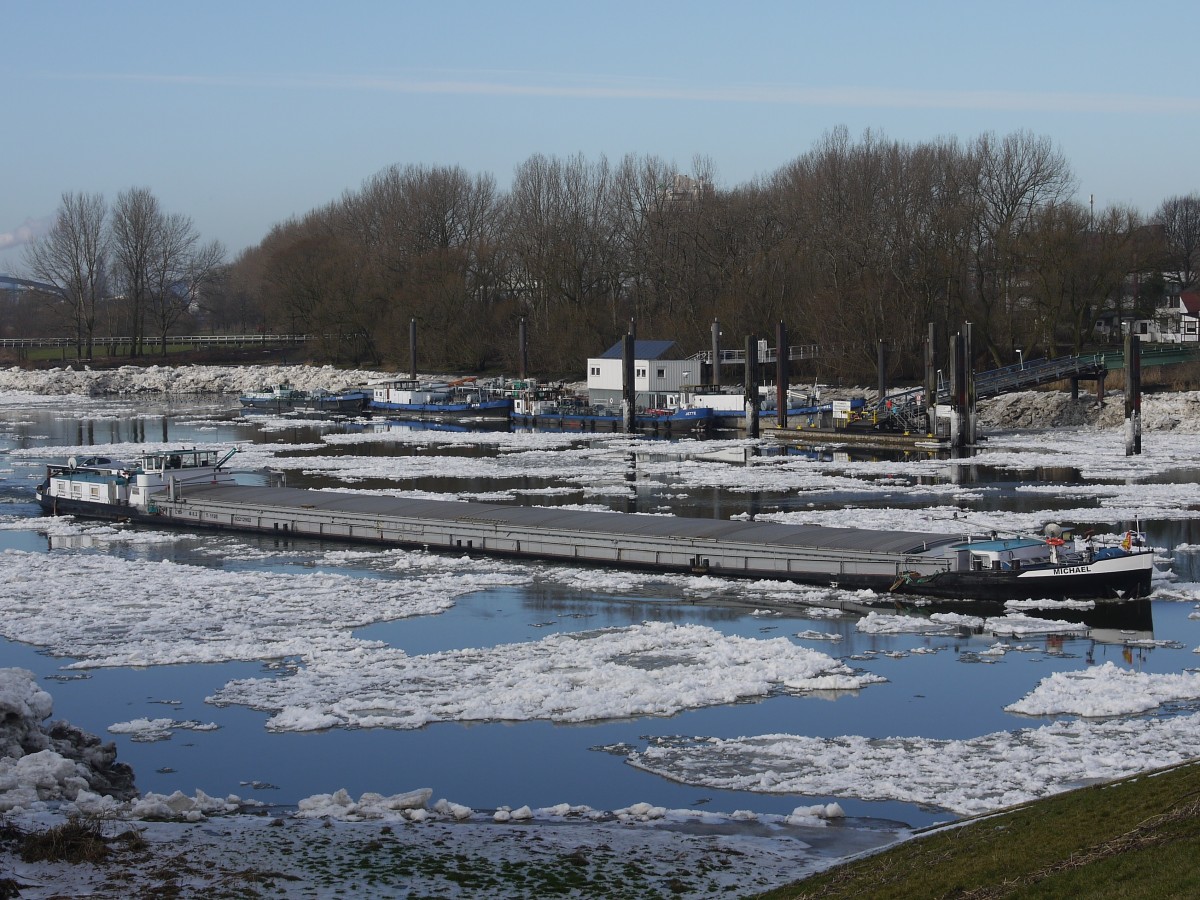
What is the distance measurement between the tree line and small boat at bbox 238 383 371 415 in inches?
593

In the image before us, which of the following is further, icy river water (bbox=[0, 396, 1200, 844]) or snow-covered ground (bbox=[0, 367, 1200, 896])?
icy river water (bbox=[0, 396, 1200, 844])

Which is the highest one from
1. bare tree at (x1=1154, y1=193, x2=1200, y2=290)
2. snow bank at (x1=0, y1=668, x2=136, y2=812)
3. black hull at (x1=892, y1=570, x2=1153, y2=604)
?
bare tree at (x1=1154, y1=193, x2=1200, y2=290)

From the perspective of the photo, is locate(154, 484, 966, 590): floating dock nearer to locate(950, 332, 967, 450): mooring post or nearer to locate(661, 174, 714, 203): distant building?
locate(950, 332, 967, 450): mooring post

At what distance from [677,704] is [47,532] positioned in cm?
2917

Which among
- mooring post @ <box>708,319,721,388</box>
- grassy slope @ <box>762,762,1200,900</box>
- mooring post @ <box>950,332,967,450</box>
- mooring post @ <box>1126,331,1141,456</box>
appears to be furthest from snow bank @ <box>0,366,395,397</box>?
grassy slope @ <box>762,762,1200,900</box>

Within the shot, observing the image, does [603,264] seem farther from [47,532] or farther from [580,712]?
[580,712]

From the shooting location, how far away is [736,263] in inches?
4355

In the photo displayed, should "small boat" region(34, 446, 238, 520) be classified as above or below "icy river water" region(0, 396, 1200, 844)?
above

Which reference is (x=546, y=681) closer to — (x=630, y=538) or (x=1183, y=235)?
(x=630, y=538)

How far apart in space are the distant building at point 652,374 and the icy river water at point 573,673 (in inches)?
1728

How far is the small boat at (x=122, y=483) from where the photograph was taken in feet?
161

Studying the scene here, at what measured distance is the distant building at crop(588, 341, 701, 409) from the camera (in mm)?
91812

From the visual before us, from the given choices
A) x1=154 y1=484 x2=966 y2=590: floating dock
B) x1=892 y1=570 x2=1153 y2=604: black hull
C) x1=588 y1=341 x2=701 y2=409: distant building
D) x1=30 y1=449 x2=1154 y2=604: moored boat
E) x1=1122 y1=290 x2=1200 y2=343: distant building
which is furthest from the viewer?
x1=1122 y1=290 x2=1200 y2=343: distant building

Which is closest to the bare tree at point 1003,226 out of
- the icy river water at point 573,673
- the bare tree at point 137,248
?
the icy river water at point 573,673
